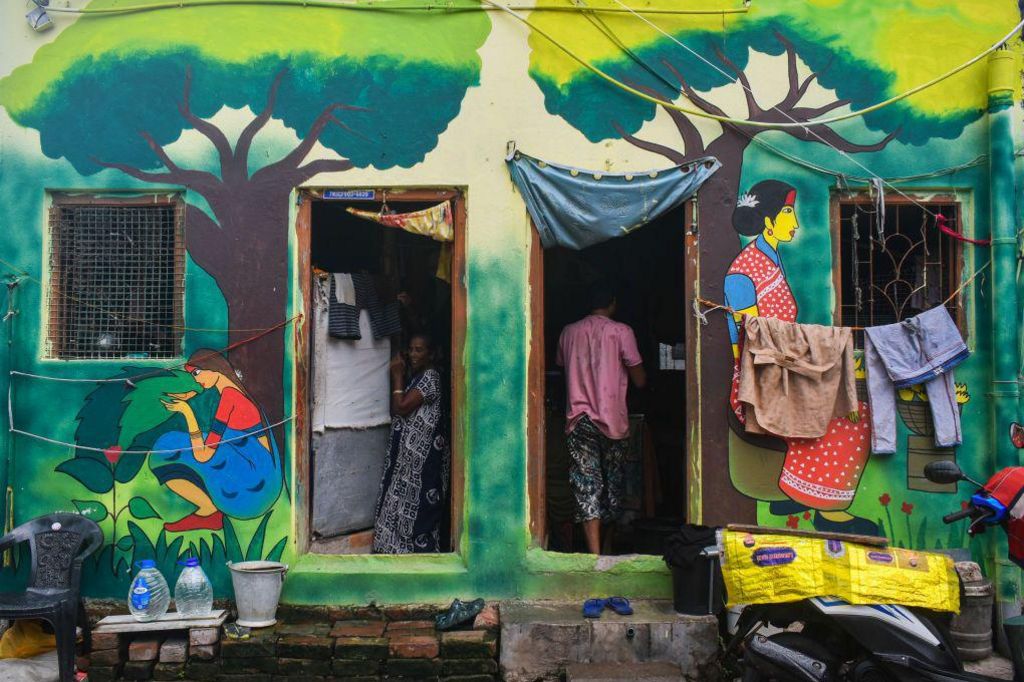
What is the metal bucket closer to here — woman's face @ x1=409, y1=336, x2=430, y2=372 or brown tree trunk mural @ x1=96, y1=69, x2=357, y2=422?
brown tree trunk mural @ x1=96, y1=69, x2=357, y2=422

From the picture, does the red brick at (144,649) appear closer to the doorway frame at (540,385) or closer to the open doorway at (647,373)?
the doorway frame at (540,385)

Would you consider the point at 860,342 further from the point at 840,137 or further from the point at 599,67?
the point at 599,67

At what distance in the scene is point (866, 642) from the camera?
4.67 m

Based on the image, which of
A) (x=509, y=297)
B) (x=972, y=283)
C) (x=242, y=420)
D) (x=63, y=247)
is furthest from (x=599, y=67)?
(x=63, y=247)

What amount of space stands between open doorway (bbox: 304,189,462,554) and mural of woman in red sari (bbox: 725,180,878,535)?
5.85ft

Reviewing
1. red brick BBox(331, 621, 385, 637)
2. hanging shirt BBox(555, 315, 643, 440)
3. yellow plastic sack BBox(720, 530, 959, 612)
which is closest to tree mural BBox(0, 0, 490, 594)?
red brick BBox(331, 621, 385, 637)

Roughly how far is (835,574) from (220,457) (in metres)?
3.71

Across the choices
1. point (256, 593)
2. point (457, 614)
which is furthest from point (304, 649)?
point (457, 614)

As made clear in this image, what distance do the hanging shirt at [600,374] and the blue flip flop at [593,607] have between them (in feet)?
3.60

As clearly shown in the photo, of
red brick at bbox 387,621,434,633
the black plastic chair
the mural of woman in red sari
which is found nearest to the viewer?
the black plastic chair

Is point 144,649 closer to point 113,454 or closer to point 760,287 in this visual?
point 113,454

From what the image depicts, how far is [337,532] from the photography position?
672 centimetres

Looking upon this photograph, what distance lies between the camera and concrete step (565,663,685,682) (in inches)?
212

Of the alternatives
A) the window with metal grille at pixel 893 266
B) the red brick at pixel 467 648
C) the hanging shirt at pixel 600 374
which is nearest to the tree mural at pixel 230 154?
the red brick at pixel 467 648
